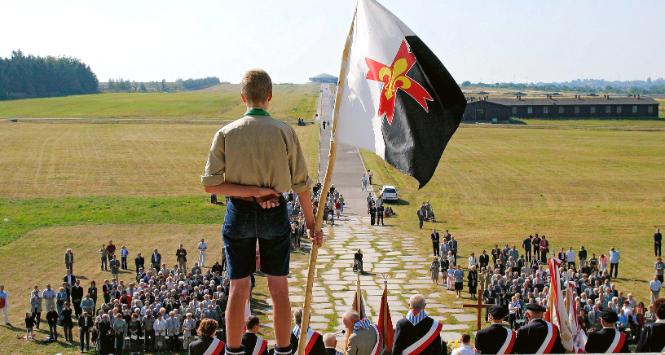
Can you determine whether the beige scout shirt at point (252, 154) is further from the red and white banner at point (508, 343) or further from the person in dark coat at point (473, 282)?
the person in dark coat at point (473, 282)

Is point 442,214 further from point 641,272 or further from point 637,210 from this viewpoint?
point 641,272

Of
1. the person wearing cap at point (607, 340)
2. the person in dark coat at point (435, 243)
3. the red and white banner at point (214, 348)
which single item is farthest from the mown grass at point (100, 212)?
the person wearing cap at point (607, 340)

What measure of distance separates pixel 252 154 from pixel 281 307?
1.23m

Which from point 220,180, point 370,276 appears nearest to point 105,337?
point 370,276

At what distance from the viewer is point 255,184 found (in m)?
5.77

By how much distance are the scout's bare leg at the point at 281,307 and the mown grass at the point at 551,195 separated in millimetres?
23445

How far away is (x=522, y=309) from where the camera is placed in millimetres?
21047

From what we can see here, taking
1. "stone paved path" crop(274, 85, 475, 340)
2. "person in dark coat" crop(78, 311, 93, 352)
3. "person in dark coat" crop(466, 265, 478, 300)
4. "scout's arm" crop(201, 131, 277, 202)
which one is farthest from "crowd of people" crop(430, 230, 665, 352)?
"person in dark coat" crop(78, 311, 93, 352)

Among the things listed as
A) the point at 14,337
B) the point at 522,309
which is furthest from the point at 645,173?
the point at 14,337

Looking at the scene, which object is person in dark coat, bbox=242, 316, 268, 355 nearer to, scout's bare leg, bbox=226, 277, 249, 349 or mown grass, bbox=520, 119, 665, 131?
scout's bare leg, bbox=226, 277, 249, 349

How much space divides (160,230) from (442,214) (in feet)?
53.0

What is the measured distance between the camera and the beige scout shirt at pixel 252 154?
5.71 m

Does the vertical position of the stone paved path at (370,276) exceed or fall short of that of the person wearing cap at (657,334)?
it falls short

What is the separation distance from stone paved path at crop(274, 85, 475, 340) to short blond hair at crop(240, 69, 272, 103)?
654 inches
